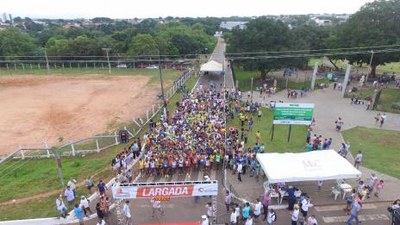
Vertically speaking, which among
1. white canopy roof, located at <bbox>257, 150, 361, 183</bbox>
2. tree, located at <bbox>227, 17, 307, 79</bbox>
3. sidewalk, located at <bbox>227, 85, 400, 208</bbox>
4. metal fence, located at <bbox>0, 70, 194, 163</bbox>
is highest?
tree, located at <bbox>227, 17, 307, 79</bbox>

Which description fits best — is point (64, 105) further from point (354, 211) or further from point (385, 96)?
point (385, 96)

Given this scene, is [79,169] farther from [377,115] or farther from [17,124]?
[377,115]

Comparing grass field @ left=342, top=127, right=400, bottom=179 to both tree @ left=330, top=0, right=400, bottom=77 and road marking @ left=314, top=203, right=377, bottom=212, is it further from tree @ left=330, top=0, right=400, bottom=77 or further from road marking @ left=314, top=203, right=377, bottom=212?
tree @ left=330, top=0, right=400, bottom=77

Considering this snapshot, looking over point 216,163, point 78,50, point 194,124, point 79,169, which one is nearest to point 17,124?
point 79,169

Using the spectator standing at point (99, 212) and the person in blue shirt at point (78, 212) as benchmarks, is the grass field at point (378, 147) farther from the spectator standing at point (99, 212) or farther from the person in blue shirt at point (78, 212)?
the person in blue shirt at point (78, 212)

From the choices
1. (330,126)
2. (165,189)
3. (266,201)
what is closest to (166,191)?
(165,189)

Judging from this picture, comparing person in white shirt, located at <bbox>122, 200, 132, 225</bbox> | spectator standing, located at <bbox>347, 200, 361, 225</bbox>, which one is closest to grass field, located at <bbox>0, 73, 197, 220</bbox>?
person in white shirt, located at <bbox>122, 200, 132, 225</bbox>

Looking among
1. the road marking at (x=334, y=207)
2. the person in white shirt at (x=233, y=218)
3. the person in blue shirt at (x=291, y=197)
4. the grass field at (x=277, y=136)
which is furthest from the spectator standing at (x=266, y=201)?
the grass field at (x=277, y=136)
